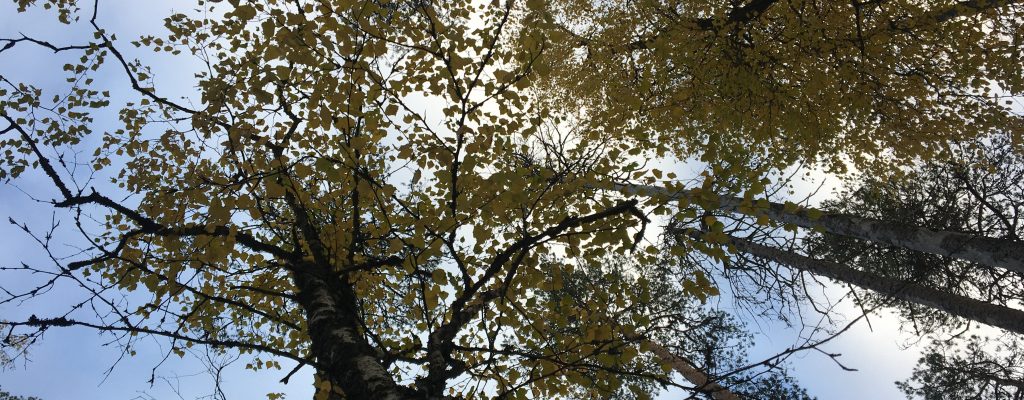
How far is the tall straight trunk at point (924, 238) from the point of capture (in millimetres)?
4473

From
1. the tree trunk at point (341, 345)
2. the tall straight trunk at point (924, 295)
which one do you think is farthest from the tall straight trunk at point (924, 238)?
the tree trunk at point (341, 345)

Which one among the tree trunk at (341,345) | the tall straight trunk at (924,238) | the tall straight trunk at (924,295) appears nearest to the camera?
the tree trunk at (341,345)

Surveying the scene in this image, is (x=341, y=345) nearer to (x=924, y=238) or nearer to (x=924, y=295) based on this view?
(x=924, y=238)

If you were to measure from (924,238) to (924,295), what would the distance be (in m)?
1.25

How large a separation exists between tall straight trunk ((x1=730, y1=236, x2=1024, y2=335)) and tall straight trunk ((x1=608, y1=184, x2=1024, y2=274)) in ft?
1.47

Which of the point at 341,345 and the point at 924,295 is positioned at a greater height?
the point at 924,295

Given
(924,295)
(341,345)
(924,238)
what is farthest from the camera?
(924,295)

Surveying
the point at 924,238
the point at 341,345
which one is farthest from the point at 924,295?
the point at 341,345

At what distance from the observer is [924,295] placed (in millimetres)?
5719

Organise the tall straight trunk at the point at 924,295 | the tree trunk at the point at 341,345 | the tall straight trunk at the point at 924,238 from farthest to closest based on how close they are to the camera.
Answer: the tall straight trunk at the point at 924,295
the tall straight trunk at the point at 924,238
the tree trunk at the point at 341,345

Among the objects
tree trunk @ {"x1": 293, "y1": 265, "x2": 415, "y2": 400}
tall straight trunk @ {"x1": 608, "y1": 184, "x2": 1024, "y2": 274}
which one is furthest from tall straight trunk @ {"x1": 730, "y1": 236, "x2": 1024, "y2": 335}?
tree trunk @ {"x1": 293, "y1": 265, "x2": 415, "y2": 400}

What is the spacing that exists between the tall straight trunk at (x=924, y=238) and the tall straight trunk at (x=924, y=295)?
0.45 meters

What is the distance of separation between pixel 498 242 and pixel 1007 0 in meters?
6.25

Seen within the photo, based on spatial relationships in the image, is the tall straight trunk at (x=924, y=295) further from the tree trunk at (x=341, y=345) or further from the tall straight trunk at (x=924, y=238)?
the tree trunk at (x=341, y=345)
